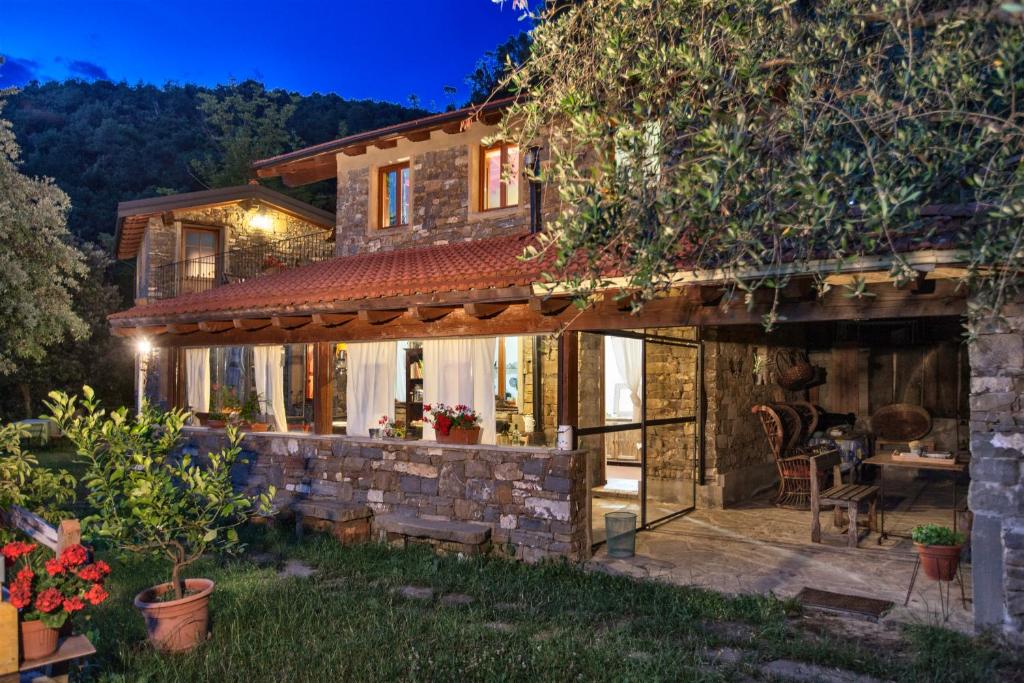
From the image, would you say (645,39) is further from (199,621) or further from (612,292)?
(199,621)

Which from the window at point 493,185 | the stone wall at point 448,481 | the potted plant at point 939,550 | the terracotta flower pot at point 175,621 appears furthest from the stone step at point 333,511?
the potted plant at point 939,550

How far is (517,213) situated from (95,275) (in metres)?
19.4

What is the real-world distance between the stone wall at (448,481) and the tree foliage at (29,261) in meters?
5.92

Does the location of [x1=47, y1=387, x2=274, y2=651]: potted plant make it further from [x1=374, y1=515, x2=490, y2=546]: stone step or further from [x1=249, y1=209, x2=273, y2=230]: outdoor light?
[x1=249, y1=209, x2=273, y2=230]: outdoor light

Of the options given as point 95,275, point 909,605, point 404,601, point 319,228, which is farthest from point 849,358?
point 95,275

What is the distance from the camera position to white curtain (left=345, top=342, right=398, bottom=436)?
9109mm

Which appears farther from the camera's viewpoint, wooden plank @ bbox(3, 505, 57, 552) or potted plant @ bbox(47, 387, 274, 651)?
potted plant @ bbox(47, 387, 274, 651)

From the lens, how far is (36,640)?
3730 mm

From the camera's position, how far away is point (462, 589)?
629cm

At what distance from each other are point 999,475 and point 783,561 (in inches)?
95.6

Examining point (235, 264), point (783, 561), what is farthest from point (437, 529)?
point (235, 264)

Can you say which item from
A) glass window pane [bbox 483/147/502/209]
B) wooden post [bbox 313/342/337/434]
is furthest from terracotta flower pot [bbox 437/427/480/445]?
glass window pane [bbox 483/147/502/209]

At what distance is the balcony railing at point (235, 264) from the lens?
717 inches

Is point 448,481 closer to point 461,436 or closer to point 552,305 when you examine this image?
point 461,436
